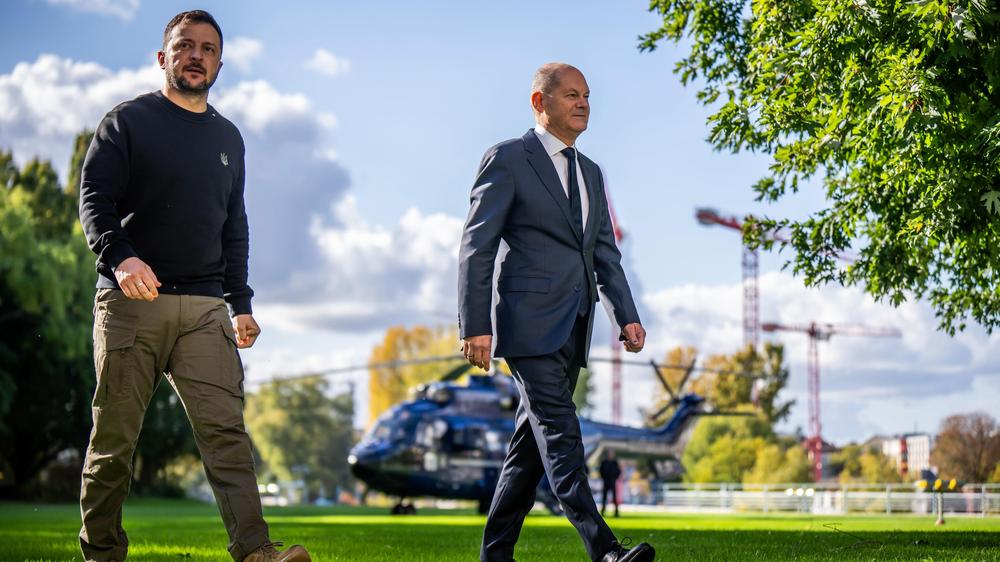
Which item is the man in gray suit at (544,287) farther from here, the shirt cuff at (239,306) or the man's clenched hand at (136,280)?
the man's clenched hand at (136,280)

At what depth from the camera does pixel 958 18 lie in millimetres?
9578

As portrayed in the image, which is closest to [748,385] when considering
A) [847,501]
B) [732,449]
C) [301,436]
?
[732,449]

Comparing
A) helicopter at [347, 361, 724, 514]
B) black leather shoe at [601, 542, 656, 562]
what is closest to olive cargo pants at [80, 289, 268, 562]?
black leather shoe at [601, 542, 656, 562]

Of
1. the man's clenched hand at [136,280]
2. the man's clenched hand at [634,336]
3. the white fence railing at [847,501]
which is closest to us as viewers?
the man's clenched hand at [136,280]

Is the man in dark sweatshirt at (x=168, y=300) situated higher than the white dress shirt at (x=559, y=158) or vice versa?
the white dress shirt at (x=559, y=158)

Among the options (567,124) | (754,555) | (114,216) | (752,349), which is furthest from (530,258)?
(752,349)

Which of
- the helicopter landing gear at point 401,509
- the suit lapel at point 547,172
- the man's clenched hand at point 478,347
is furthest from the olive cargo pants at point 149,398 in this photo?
the helicopter landing gear at point 401,509

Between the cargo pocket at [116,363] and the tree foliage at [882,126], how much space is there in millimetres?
6632

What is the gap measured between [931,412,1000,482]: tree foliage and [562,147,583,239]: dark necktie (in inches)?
2020

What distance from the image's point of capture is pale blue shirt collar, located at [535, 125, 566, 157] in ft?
18.7

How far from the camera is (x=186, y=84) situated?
523 cm

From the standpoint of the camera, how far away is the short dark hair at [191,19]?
206 inches

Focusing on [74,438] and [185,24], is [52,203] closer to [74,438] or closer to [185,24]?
[74,438]

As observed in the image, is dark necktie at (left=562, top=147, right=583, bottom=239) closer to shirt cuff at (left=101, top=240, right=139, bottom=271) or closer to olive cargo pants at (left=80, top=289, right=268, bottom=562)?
olive cargo pants at (left=80, top=289, right=268, bottom=562)
